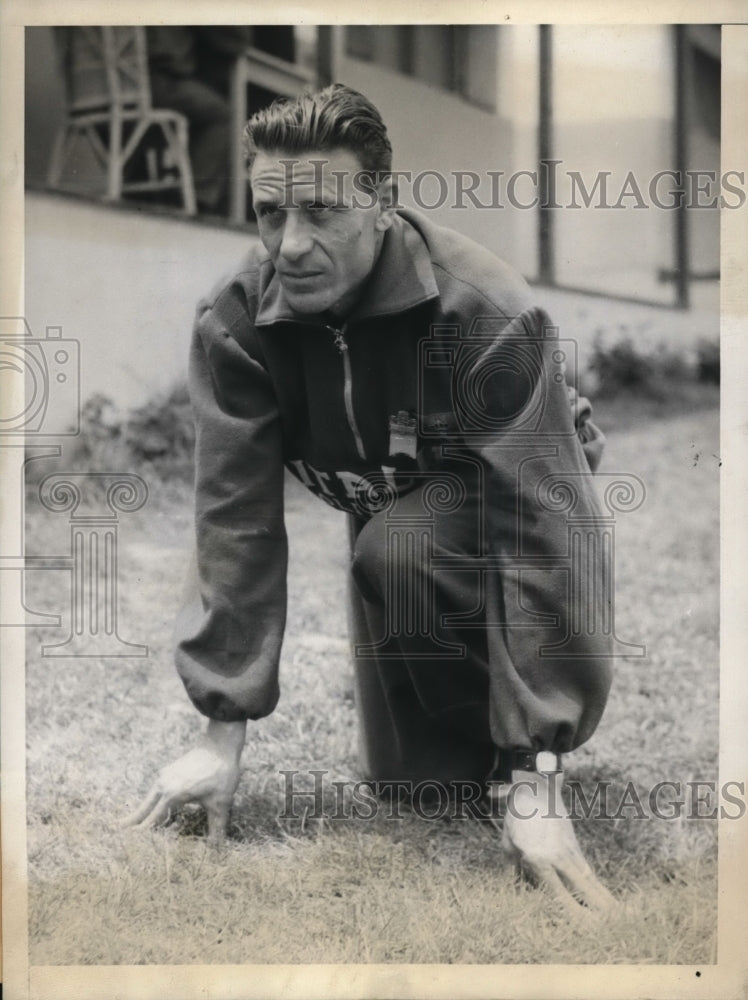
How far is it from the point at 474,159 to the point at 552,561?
92 cm

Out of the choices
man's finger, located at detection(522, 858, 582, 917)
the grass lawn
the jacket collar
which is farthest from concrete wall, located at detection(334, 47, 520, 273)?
man's finger, located at detection(522, 858, 582, 917)

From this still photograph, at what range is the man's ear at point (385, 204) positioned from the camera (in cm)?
281

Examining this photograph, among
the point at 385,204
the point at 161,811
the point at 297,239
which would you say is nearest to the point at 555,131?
the point at 385,204

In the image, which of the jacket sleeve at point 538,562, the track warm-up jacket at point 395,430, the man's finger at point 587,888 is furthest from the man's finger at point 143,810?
the man's finger at point 587,888

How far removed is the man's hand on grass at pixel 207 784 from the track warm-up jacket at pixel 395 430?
6 cm

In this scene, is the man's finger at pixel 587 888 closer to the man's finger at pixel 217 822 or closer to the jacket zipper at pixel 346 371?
the man's finger at pixel 217 822

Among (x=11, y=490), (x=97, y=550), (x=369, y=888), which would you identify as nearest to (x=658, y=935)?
(x=369, y=888)

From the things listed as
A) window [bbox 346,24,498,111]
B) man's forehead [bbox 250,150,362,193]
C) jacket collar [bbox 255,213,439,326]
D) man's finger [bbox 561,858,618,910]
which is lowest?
man's finger [bbox 561,858,618,910]

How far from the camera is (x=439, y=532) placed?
2.86m

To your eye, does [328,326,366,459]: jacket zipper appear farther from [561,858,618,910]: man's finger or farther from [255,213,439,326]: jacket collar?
[561,858,618,910]: man's finger

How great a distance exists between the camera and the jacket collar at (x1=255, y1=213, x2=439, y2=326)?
2.78m

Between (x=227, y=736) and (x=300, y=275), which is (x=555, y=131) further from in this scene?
(x=227, y=736)

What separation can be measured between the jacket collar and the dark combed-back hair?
0.53 feet

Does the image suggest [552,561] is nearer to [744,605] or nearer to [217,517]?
[744,605]
